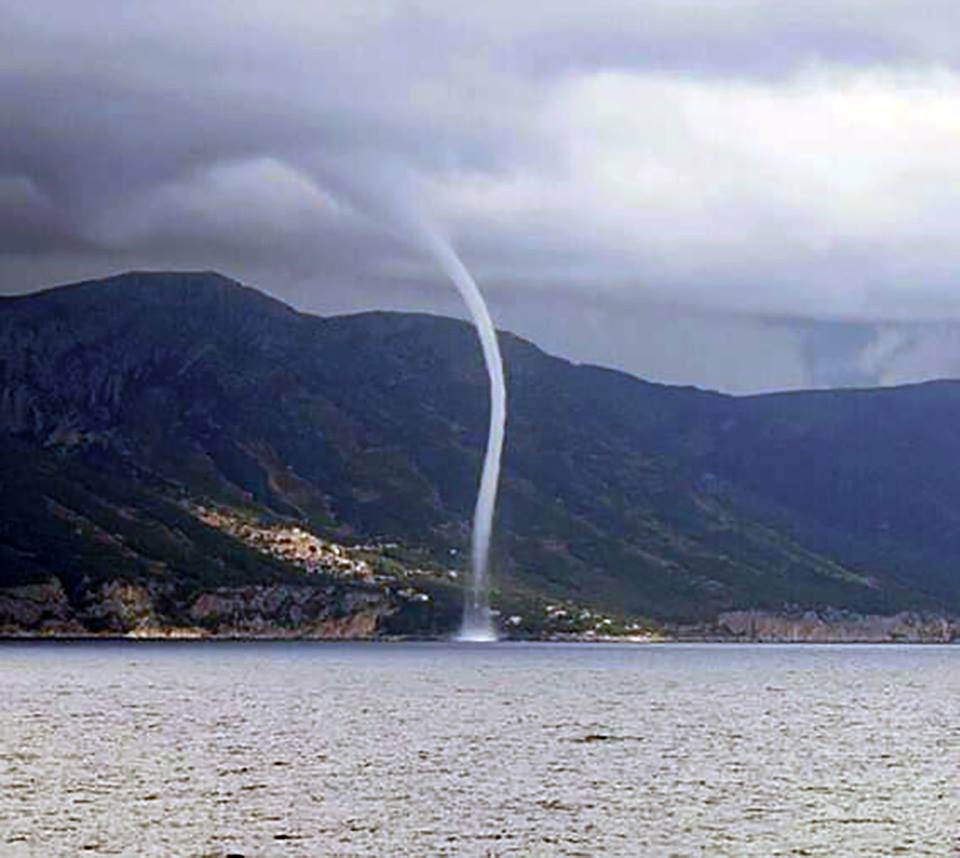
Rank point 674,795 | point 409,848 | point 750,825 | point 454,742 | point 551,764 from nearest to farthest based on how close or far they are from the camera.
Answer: point 409,848 < point 750,825 < point 674,795 < point 551,764 < point 454,742

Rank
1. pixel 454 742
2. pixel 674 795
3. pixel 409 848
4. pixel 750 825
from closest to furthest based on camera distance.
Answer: pixel 409 848 → pixel 750 825 → pixel 674 795 → pixel 454 742

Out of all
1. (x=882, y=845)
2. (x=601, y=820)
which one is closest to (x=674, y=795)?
(x=601, y=820)

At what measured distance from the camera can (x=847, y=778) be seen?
15212cm

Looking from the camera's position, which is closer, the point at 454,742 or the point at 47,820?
the point at 47,820

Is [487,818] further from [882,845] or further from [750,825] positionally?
[882,845]

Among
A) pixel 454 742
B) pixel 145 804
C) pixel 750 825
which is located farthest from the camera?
pixel 454 742

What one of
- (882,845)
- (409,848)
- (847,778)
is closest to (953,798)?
(847,778)

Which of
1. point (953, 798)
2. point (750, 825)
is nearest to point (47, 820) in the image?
point (750, 825)

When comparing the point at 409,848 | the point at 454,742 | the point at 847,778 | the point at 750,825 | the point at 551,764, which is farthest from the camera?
the point at 454,742

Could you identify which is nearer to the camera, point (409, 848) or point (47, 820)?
point (409, 848)

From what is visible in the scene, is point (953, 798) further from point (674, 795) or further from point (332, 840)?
point (332, 840)

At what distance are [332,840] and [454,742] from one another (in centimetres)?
8100

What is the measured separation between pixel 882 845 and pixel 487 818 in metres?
27.2

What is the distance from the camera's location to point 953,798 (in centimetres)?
13662
